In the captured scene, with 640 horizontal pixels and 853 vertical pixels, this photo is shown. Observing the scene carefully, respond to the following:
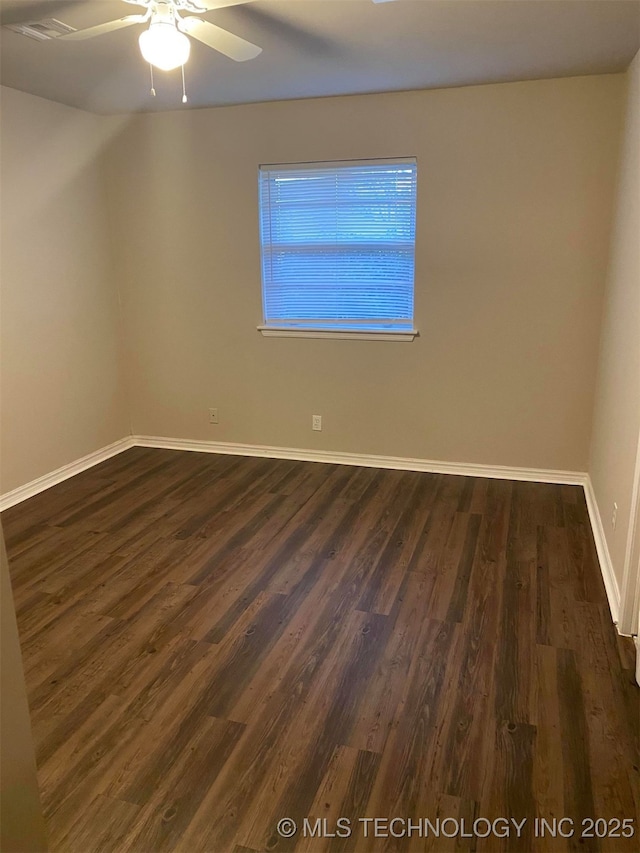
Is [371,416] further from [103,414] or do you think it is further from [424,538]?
[103,414]

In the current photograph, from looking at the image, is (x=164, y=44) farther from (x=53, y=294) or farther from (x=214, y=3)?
(x=53, y=294)

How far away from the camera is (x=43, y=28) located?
238cm

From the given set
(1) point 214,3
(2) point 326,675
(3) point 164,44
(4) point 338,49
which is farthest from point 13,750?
(4) point 338,49

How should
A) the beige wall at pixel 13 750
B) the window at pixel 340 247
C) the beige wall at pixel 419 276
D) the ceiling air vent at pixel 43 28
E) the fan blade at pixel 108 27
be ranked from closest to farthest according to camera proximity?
the beige wall at pixel 13 750, the fan blade at pixel 108 27, the ceiling air vent at pixel 43 28, the beige wall at pixel 419 276, the window at pixel 340 247

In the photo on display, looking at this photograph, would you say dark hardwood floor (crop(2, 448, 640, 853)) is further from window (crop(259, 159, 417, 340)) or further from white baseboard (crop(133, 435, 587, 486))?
window (crop(259, 159, 417, 340))

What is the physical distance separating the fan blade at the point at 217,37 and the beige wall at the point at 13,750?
6.86 ft

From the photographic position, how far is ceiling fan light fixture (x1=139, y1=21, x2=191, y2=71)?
2.09 meters

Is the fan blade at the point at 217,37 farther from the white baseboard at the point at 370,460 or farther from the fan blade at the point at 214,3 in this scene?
the white baseboard at the point at 370,460

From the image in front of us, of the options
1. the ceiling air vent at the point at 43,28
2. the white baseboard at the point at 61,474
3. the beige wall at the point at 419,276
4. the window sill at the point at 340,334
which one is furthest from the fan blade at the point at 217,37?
the white baseboard at the point at 61,474

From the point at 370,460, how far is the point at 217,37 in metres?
2.87

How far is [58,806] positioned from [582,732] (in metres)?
1.61

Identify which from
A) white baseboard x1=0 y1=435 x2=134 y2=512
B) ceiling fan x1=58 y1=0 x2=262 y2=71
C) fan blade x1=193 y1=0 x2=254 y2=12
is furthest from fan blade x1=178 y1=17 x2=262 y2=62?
white baseboard x1=0 y1=435 x2=134 y2=512

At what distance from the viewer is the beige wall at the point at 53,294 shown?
3.78 meters

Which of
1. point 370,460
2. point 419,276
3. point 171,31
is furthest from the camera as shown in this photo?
point 370,460
